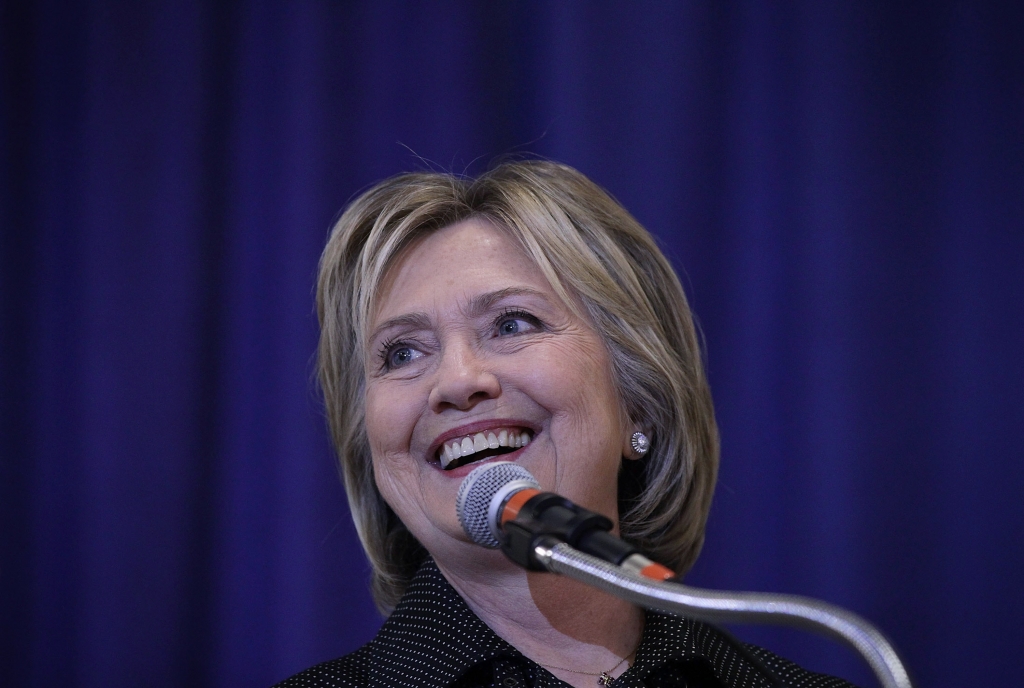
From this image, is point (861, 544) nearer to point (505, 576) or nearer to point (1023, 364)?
point (1023, 364)

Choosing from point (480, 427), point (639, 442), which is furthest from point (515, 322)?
point (639, 442)

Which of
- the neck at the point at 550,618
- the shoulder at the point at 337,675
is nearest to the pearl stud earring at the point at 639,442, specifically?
the neck at the point at 550,618

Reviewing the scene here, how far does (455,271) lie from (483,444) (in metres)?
0.34

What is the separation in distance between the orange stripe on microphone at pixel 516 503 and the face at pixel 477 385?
0.52m

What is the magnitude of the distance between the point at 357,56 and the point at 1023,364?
1.88 meters

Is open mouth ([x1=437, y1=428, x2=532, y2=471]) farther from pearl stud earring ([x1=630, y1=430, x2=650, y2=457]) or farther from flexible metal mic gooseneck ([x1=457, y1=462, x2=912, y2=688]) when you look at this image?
flexible metal mic gooseneck ([x1=457, y1=462, x2=912, y2=688])

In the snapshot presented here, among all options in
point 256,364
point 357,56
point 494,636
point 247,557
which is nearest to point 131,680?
point 247,557

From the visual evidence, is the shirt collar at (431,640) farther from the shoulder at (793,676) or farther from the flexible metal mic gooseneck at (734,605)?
the flexible metal mic gooseneck at (734,605)

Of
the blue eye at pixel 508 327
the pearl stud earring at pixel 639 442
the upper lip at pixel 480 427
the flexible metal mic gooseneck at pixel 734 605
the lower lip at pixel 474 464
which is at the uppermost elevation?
the blue eye at pixel 508 327

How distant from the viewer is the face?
1569 millimetres

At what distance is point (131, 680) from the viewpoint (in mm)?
2207

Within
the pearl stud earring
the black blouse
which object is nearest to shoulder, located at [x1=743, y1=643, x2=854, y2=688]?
the black blouse

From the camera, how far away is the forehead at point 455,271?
1688mm

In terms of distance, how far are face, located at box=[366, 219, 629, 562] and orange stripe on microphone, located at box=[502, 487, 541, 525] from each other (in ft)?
1.71
